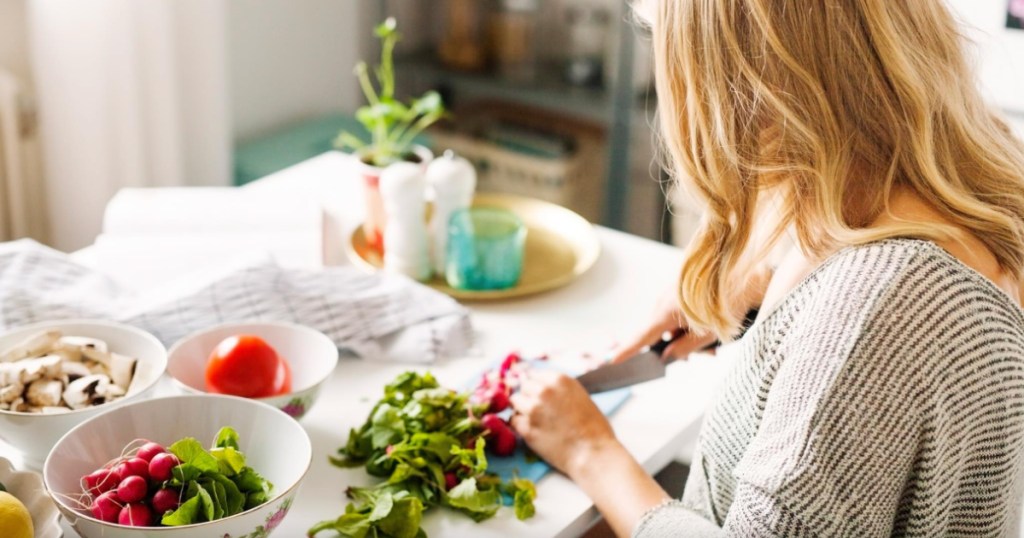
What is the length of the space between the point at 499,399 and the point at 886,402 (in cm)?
46

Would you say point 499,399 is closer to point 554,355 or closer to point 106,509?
point 554,355

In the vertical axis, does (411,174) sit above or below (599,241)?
above

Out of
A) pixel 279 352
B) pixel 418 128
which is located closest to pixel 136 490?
pixel 279 352

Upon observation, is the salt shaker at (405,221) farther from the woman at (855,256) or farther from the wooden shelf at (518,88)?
the wooden shelf at (518,88)

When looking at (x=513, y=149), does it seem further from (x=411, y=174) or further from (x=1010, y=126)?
(x=1010, y=126)

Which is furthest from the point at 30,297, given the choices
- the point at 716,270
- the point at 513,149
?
the point at 513,149

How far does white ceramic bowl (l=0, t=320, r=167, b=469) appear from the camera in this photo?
96cm

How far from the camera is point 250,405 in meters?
1.00

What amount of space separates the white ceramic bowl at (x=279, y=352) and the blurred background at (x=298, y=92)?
770 mm

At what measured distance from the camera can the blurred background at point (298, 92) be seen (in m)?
2.17

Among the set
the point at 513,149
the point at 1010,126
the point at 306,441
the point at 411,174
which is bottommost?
the point at 513,149

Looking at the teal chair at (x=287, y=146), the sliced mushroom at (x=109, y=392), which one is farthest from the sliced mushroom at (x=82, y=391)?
the teal chair at (x=287, y=146)

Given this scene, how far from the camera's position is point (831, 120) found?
885 mm

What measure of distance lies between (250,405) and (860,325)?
55 centimetres
